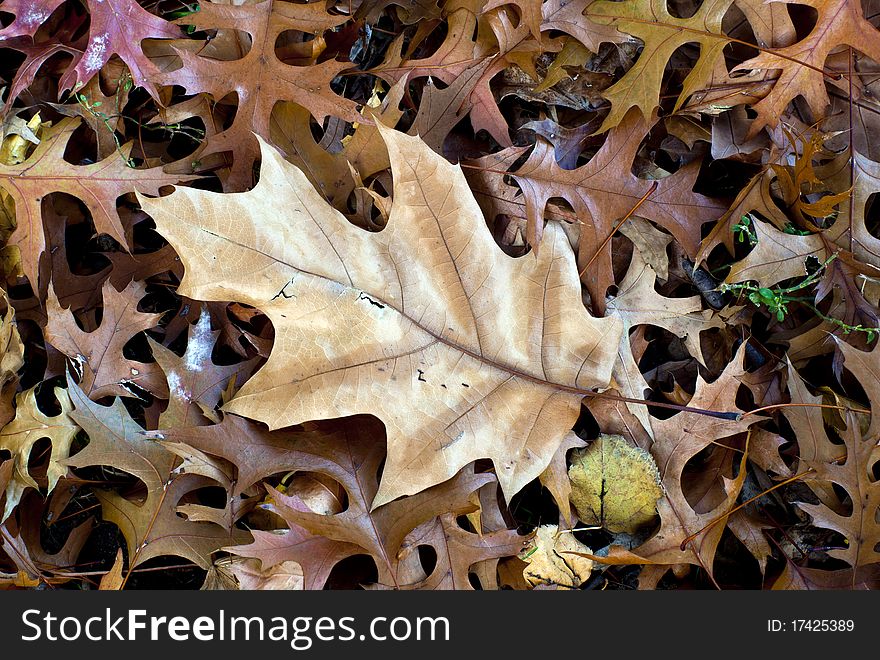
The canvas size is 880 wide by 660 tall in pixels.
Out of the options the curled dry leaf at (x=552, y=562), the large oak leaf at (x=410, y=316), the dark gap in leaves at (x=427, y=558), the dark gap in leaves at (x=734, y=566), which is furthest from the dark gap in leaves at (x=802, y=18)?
the dark gap in leaves at (x=427, y=558)

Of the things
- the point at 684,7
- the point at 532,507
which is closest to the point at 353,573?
the point at 532,507

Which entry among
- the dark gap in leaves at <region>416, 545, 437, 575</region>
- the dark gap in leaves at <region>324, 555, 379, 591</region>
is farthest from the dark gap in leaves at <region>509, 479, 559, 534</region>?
the dark gap in leaves at <region>324, 555, 379, 591</region>

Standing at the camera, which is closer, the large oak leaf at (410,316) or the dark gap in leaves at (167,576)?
the large oak leaf at (410,316)

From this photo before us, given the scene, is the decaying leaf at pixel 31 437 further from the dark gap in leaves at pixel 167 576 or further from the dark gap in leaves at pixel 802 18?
the dark gap in leaves at pixel 802 18

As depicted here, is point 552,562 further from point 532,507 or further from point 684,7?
point 684,7

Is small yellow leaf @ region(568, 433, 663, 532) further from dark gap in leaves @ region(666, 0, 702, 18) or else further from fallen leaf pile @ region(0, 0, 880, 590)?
dark gap in leaves @ region(666, 0, 702, 18)

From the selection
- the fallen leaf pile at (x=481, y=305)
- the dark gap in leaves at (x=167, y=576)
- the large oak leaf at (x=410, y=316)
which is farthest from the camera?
the dark gap in leaves at (x=167, y=576)
